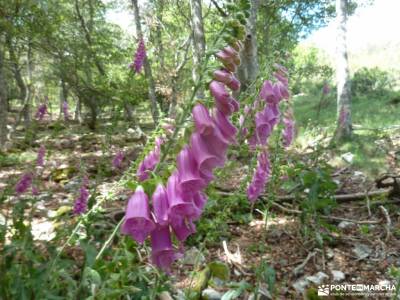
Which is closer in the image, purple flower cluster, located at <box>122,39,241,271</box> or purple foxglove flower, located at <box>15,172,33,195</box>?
purple flower cluster, located at <box>122,39,241,271</box>

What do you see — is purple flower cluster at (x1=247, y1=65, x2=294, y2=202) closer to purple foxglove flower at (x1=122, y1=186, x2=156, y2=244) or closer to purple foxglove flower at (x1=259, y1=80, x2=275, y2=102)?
purple foxglove flower at (x1=259, y1=80, x2=275, y2=102)

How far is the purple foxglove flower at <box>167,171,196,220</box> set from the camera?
1198mm

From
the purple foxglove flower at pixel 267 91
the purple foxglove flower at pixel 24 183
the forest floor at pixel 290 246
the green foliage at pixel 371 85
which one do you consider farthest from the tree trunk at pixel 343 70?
the green foliage at pixel 371 85

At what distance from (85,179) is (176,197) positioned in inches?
66.6

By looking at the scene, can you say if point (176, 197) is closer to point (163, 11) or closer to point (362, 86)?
point (163, 11)

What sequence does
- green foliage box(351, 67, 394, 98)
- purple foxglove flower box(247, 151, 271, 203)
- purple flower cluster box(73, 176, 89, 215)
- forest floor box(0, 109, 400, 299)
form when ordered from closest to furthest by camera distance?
1. purple foxglove flower box(247, 151, 271, 203)
2. purple flower cluster box(73, 176, 89, 215)
3. forest floor box(0, 109, 400, 299)
4. green foliage box(351, 67, 394, 98)

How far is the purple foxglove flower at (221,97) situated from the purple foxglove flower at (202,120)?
0.18ft

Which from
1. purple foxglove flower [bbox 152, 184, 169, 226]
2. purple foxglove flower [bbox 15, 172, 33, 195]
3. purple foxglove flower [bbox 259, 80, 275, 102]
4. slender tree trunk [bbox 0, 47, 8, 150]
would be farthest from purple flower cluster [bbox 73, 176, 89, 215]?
slender tree trunk [bbox 0, 47, 8, 150]

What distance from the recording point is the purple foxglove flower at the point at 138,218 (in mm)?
1216

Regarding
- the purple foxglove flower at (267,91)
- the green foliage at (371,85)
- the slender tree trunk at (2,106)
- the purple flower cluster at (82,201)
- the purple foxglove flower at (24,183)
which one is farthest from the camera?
the green foliage at (371,85)

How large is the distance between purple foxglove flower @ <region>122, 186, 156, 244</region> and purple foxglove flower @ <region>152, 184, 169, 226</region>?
3cm

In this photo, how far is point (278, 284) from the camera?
120 inches

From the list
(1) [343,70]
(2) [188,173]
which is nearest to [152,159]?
(2) [188,173]

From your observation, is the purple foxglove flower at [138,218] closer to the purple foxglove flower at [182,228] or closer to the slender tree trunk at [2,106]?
the purple foxglove flower at [182,228]
